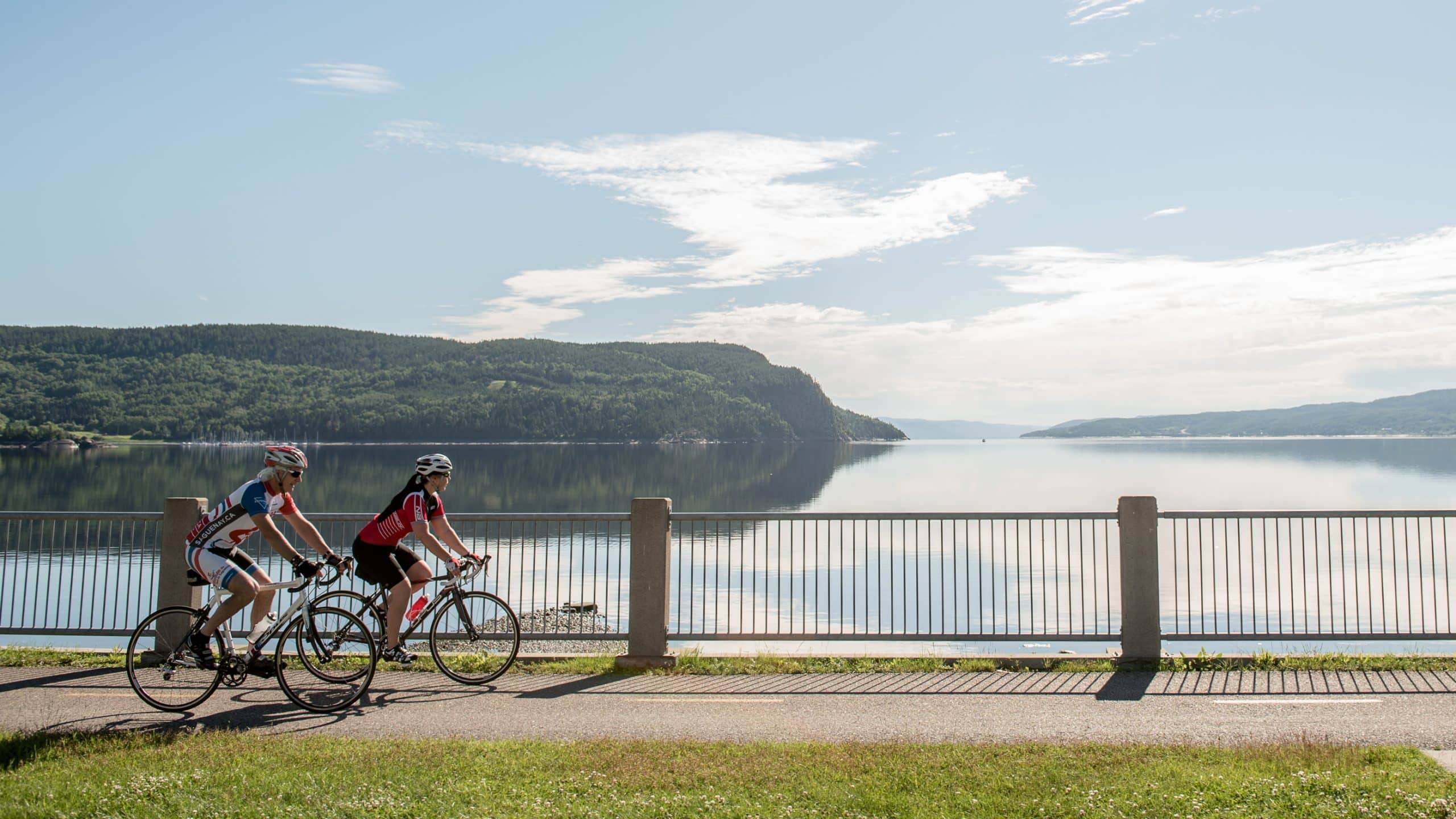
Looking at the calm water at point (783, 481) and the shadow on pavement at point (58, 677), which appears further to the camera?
the calm water at point (783, 481)

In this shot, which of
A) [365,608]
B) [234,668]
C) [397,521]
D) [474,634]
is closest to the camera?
[234,668]

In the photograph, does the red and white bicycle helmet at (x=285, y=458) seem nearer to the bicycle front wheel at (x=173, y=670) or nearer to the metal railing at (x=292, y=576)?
the bicycle front wheel at (x=173, y=670)

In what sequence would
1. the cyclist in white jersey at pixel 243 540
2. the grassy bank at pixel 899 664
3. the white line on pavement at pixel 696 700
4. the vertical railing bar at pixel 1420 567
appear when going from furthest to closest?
the grassy bank at pixel 899 664, the vertical railing bar at pixel 1420 567, the white line on pavement at pixel 696 700, the cyclist in white jersey at pixel 243 540

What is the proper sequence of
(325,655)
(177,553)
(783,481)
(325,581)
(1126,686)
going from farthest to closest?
(783,481), (177,553), (1126,686), (325,655), (325,581)

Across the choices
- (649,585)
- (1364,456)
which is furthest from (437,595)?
(1364,456)

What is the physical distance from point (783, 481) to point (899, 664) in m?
85.2

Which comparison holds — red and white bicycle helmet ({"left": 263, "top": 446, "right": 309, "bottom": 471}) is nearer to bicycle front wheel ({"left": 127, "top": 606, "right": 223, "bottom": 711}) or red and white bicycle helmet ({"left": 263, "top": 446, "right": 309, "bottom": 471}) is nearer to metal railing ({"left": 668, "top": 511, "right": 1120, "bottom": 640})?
bicycle front wheel ({"left": 127, "top": 606, "right": 223, "bottom": 711})

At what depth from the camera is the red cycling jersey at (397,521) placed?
905 cm

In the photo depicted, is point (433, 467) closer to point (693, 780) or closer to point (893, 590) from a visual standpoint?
point (693, 780)

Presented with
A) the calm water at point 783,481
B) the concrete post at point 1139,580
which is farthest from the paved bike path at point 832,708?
the calm water at point 783,481

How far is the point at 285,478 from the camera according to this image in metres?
8.40

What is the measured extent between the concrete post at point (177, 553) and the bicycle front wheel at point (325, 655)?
2058mm

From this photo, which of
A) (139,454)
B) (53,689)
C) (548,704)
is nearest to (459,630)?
(548,704)

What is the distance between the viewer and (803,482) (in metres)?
93.2
